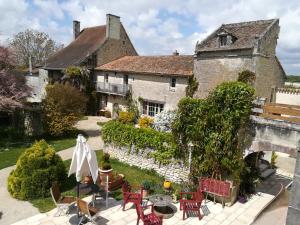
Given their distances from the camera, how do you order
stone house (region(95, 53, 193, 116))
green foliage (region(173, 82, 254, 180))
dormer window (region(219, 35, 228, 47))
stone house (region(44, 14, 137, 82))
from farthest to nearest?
1. stone house (region(44, 14, 137, 82))
2. stone house (region(95, 53, 193, 116))
3. dormer window (region(219, 35, 228, 47))
4. green foliage (region(173, 82, 254, 180))

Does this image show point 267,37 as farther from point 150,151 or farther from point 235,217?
point 235,217

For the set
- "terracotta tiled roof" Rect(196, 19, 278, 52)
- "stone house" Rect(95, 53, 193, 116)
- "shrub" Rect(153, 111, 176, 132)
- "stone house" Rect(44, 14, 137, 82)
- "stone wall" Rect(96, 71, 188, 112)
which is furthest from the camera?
"stone house" Rect(44, 14, 137, 82)

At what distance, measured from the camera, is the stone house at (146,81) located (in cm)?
2302

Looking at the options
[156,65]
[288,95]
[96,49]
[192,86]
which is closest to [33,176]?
[192,86]

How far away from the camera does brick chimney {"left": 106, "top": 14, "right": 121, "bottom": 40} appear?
1211 inches

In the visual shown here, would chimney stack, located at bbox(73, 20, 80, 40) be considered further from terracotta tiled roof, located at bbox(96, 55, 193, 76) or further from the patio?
the patio

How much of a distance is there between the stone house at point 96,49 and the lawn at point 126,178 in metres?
18.0

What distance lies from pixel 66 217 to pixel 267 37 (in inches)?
681

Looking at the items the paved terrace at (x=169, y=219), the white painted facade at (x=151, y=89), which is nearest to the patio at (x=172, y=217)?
the paved terrace at (x=169, y=219)

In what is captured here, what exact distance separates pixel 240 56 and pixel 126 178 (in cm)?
1219

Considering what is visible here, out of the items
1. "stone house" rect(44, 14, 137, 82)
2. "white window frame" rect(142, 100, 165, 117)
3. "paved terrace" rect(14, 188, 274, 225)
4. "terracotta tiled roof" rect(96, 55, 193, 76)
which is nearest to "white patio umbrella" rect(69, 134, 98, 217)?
"paved terrace" rect(14, 188, 274, 225)

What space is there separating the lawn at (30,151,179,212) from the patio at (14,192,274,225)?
56 cm

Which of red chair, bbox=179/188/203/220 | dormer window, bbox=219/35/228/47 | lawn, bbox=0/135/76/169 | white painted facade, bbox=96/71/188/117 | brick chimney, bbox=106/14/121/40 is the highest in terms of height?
brick chimney, bbox=106/14/121/40

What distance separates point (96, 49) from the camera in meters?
29.9
